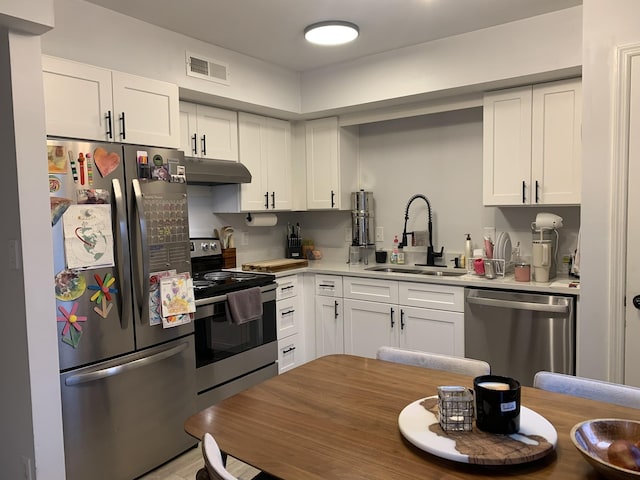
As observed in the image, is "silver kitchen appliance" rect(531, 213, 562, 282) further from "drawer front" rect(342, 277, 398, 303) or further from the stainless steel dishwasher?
"drawer front" rect(342, 277, 398, 303)

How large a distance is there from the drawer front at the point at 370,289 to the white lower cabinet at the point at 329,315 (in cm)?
9

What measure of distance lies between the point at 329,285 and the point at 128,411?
72.4 inches

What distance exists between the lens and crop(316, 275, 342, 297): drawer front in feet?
12.6

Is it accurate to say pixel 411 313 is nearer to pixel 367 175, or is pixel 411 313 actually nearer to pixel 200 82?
pixel 367 175

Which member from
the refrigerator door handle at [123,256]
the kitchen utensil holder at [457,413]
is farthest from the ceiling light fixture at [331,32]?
the kitchen utensil holder at [457,413]

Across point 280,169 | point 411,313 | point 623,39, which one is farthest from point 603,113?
point 280,169

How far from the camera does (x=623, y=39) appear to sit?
2.23 metres

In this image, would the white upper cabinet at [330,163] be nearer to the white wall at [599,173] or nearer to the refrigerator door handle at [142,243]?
the refrigerator door handle at [142,243]

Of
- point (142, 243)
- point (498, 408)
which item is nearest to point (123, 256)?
point (142, 243)

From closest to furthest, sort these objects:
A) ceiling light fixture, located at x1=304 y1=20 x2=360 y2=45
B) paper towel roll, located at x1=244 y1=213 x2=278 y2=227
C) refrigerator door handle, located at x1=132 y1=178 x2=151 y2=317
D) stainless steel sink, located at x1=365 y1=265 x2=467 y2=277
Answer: refrigerator door handle, located at x1=132 y1=178 x2=151 y2=317
ceiling light fixture, located at x1=304 y1=20 x2=360 y2=45
stainless steel sink, located at x1=365 y1=265 x2=467 y2=277
paper towel roll, located at x1=244 y1=213 x2=278 y2=227

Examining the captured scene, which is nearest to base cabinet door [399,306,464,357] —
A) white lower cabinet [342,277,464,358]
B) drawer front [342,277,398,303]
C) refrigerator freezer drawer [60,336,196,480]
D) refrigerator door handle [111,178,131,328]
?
white lower cabinet [342,277,464,358]

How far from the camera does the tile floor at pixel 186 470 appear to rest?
8.39 ft

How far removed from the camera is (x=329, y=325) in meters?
3.90

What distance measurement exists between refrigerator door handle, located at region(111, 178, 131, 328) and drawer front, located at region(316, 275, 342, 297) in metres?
1.78
